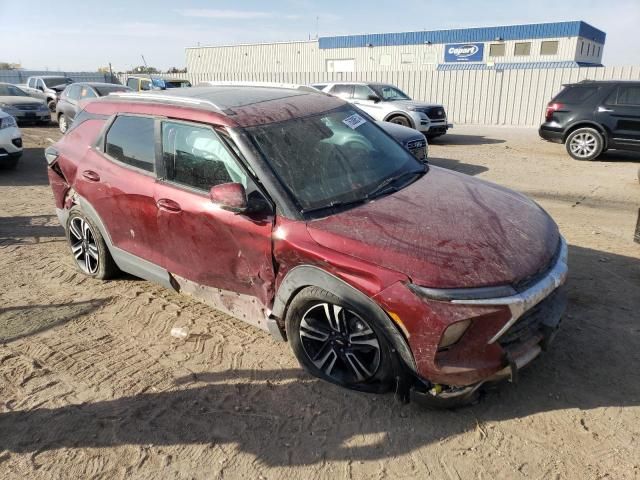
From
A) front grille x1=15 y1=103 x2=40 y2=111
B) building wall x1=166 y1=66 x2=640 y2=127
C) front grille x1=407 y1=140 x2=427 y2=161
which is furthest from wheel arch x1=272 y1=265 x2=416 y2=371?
front grille x1=15 y1=103 x2=40 y2=111

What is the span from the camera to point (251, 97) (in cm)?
400

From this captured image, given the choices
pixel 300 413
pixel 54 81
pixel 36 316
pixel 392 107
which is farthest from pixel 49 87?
pixel 300 413

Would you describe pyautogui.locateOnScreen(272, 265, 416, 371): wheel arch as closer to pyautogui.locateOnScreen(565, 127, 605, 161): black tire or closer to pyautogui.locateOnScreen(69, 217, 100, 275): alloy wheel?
pyautogui.locateOnScreen(69, 217, 100, 275): alloy wheel

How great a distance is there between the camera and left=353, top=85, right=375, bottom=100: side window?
47.6 ft

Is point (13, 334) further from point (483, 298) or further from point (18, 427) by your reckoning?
point (483, 298)

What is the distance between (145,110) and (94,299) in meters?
1.79

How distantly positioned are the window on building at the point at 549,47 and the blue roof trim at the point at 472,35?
1.45ft

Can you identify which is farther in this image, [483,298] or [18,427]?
[18,427]

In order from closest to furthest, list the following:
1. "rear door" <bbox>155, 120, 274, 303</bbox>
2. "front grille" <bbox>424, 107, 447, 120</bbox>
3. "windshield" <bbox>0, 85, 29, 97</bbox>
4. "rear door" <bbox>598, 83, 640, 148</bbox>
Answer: "rear door" <bbox>155, 120, 274, 303</bbox> < "rear door" <bbox>598, 83, 640, 148</bbox> < "front grille" <bbox>424, 107, 447, 120</bbox> < "windshield" <bbox>0, 85, 29, 97</bbox>

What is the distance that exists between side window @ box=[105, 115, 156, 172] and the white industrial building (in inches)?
1169

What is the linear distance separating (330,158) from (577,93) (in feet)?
32.8

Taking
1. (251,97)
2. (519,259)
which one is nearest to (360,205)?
(519,259)

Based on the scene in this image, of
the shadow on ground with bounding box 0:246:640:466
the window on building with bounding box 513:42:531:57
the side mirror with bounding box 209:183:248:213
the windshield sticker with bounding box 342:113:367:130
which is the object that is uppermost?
the window on building with bounding box 513:42:531:57

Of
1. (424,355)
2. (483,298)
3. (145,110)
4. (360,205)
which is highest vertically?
(145,110)
